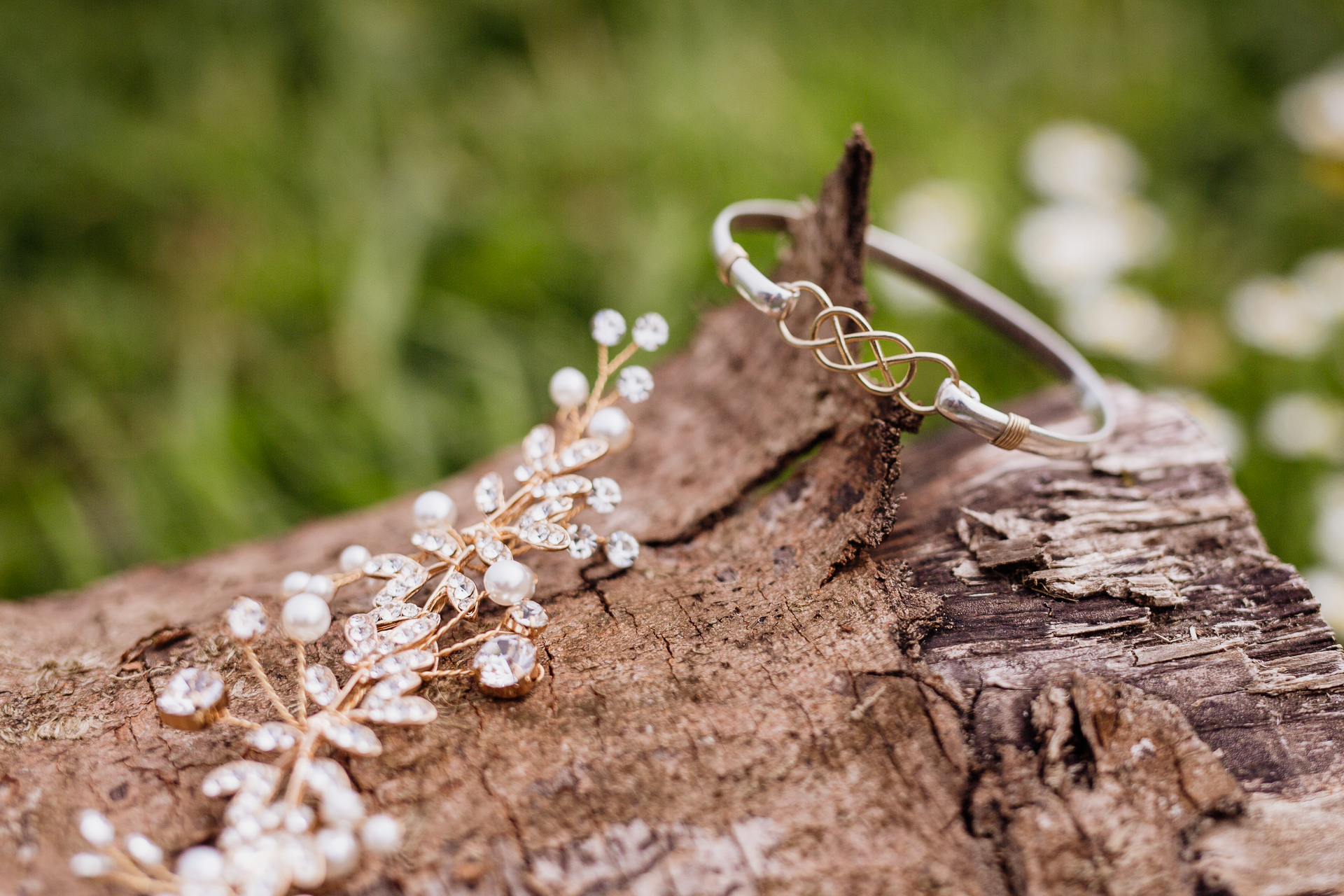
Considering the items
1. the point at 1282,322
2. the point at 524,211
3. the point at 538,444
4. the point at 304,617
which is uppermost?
the point at 524,211

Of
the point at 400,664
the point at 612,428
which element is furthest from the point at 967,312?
the point at 400,664

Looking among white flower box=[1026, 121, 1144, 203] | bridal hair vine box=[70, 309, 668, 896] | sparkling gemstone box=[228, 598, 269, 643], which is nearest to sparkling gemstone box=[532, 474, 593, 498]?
bridal hair vine box=[70, 309, 668, 896]

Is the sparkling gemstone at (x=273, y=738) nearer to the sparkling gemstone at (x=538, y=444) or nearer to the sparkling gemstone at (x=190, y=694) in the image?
the sparkling gemstone at (x=190, y=694)

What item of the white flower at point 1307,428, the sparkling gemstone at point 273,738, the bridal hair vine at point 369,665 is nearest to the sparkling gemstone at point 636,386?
the bridal hair vine at point 369,665

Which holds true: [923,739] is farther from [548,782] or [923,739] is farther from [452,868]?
[452,868]

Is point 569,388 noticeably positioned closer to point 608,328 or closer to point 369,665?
point 608,328

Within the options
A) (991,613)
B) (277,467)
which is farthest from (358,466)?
(991,613)
